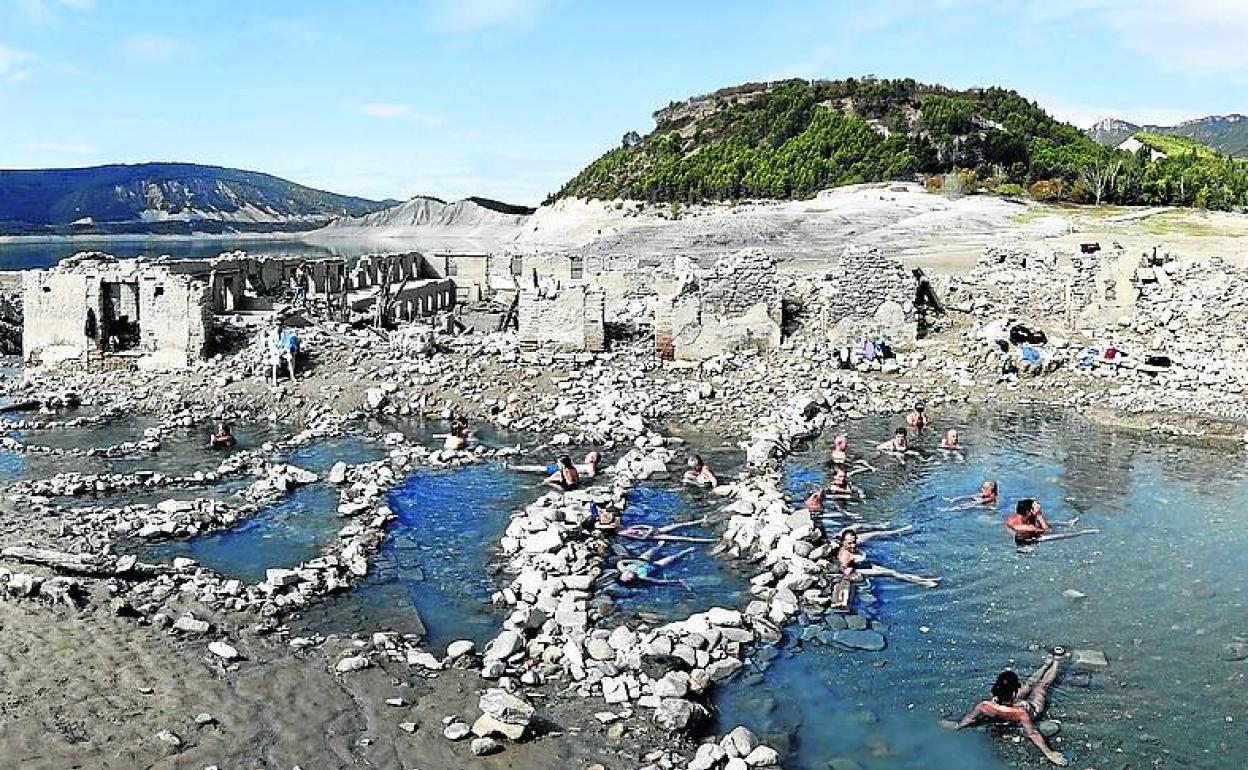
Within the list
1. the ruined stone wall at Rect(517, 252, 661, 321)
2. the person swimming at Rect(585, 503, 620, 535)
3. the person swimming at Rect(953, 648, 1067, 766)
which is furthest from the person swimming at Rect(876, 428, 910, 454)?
the ruined stone wall at Rect(517, 252, 661, 321)

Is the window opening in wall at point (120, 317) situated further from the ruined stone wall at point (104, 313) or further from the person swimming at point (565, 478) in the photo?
the person swimming at point (565, 478)

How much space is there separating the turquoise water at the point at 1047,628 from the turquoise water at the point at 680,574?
4.44ft

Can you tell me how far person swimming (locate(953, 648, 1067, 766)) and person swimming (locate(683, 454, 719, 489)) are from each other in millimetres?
6976

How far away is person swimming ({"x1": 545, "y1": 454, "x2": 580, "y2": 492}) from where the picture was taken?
16234mm

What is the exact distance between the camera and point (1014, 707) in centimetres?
912

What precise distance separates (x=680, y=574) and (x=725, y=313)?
1268 cm

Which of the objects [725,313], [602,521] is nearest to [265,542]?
[602,521]

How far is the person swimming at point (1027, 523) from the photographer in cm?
1406

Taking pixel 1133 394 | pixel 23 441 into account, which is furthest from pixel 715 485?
pixel 23 441

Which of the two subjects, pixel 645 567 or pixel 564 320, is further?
pixel 564 320

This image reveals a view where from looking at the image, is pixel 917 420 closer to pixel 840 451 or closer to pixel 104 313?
pixel 840 451

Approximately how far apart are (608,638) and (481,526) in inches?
184

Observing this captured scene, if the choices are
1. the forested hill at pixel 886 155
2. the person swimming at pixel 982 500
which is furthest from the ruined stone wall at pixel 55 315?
the forested hill at pixel 886 155

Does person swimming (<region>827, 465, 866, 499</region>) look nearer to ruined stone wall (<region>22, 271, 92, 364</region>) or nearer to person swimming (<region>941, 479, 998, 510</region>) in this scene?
person swimming (<region>941, 479, 998, 510</region>)
